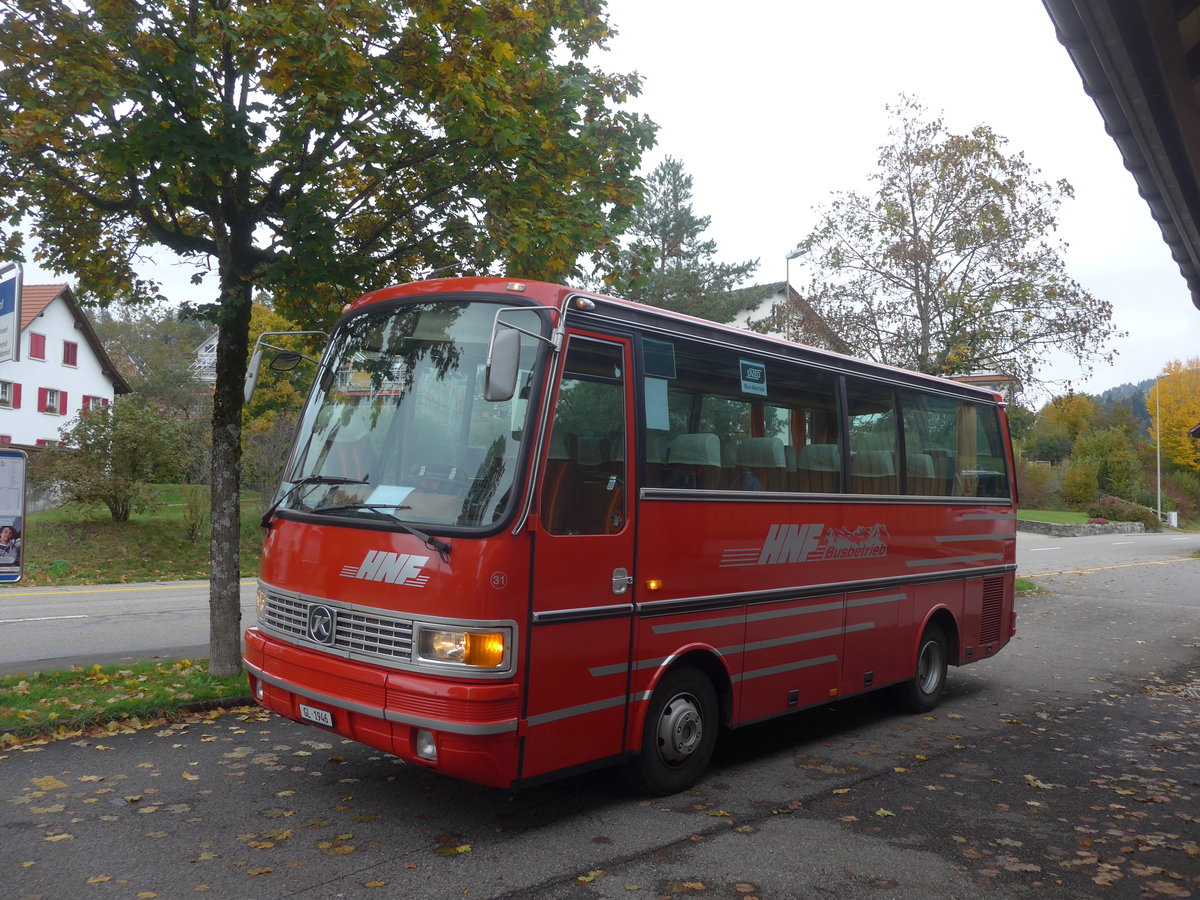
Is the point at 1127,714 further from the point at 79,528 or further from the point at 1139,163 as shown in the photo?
the point at 79,528

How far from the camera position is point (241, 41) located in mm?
7449

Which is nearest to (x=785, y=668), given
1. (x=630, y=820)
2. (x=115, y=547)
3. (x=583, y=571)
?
(x=630, y=820)

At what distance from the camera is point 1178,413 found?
6925cm

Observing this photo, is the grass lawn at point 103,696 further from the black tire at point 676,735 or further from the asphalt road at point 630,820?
the black tire at point 676,735

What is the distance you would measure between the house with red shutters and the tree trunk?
3577cm

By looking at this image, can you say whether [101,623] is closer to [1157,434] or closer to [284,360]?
[284,360]

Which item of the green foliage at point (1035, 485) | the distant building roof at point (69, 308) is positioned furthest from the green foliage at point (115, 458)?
the green foliage at point (1035, 485)

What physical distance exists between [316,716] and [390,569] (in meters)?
1.07

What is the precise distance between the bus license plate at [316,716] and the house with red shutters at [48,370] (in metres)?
39.5

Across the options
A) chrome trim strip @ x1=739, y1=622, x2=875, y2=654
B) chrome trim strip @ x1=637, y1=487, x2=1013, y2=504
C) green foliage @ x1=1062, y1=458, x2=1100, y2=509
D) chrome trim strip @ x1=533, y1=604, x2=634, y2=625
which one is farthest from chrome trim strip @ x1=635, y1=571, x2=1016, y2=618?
green foliage @ x1=1062, y1=458, x2=1100, y2=509

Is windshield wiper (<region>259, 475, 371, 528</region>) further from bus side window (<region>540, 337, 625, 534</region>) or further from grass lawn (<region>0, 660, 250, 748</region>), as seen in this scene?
grass lawn (<region>0, 660, 250, 748</region>)

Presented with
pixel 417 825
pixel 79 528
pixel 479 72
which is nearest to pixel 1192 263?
pixel 479 72

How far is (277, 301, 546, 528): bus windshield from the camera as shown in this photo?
212 inches

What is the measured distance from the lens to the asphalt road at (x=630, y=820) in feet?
16.0
